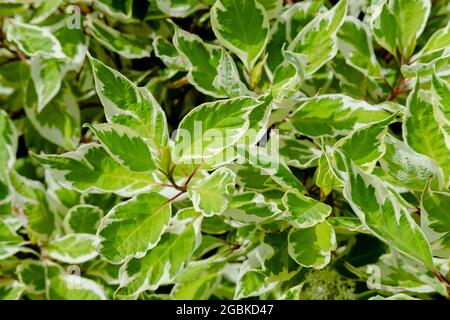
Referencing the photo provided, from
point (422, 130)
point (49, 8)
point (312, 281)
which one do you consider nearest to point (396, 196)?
point (422, 130)

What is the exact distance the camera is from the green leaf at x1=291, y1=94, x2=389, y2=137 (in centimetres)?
75

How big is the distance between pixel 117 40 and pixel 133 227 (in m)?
0.34

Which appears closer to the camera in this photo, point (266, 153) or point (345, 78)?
point (266, 153)

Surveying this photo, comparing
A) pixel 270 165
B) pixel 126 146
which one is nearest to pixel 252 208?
pixel 270 165

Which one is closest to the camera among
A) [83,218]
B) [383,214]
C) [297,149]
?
[383,214]

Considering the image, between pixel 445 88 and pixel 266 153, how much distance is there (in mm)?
212

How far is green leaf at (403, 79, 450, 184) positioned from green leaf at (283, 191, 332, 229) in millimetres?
122

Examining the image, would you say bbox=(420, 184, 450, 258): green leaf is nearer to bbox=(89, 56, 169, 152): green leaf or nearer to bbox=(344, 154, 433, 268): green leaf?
bbox=(344, 154, 433, 268): green leaf

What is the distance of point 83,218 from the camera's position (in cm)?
92

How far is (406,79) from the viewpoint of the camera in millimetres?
833

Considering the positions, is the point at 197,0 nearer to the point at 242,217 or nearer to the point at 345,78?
the point at 345,78

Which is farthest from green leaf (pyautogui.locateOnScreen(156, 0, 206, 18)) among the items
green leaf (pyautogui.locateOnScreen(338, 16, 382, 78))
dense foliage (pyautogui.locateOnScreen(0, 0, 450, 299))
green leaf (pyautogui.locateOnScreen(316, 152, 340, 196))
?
green leaf (pyautogui.locateOnScreen(316, 152, 340, 196))

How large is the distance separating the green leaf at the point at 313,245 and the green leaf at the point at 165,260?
4.9 inches

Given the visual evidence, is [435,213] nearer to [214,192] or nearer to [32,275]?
[214,192]
